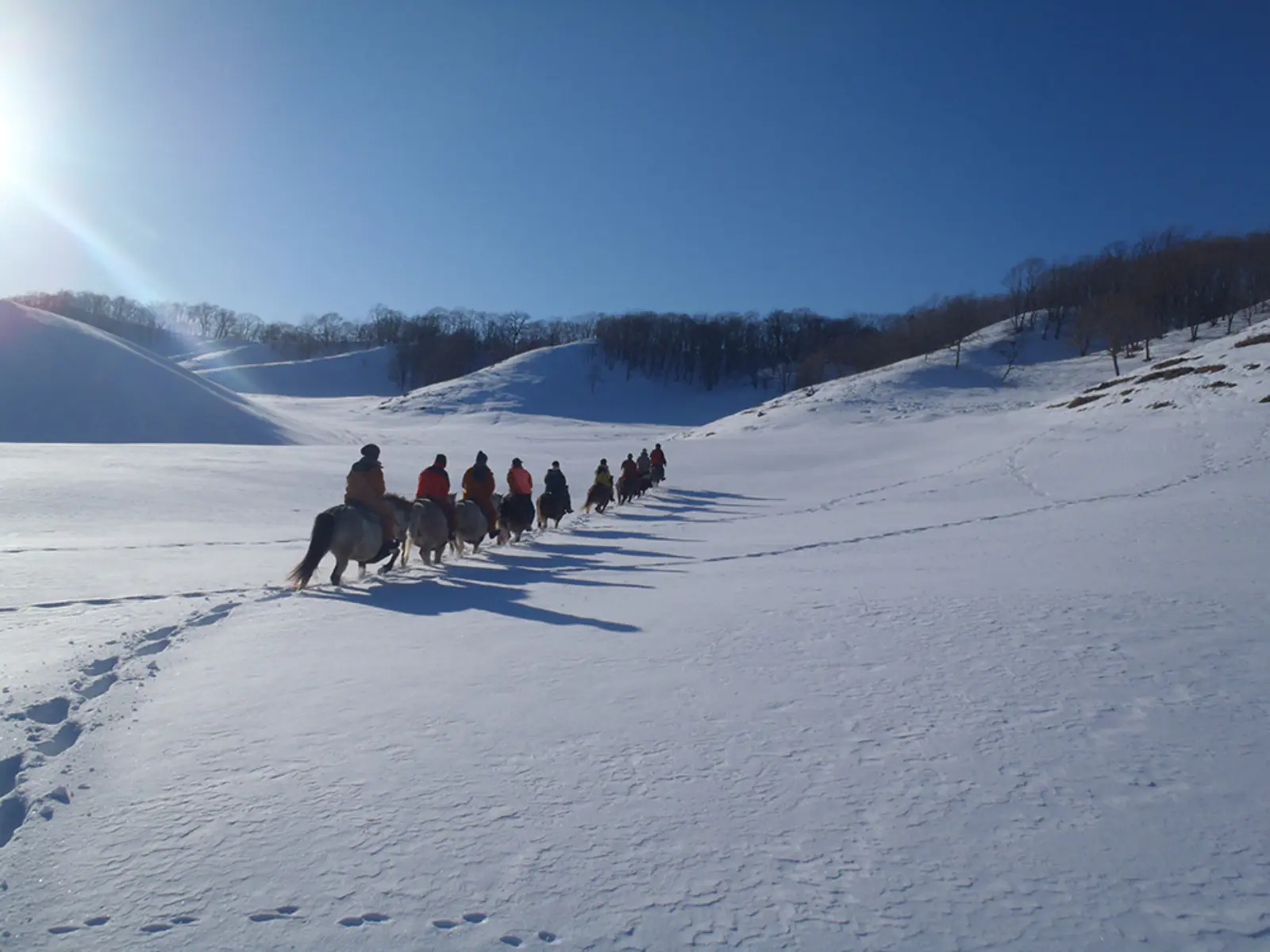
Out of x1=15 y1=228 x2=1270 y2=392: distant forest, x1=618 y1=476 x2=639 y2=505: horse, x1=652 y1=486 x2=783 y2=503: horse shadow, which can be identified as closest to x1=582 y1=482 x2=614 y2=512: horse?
x1=618 y1=476 x2=639 y2=505: horse

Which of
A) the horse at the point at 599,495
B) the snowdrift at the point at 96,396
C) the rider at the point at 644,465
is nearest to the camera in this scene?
the horse at the point at 599,495

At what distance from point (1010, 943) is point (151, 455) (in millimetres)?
31568

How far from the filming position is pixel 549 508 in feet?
59.1

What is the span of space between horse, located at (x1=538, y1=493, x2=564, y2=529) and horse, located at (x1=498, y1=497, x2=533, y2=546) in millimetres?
2011

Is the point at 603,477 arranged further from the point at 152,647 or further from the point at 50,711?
the point at 50,711

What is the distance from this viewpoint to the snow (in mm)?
2973

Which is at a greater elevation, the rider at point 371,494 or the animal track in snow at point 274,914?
the rider at point 371,494

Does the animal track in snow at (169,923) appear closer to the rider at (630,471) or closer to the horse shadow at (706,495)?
the rider at (630,471)

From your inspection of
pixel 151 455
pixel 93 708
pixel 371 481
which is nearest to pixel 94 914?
pixel 93 708

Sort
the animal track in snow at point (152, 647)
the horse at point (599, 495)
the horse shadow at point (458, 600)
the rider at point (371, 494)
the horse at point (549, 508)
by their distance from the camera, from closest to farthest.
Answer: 1. the animal track in snow at point (152, 647)
2. the horse shadow at point (458, 600)
3. the rider at point (371, 494)
4. the horse at point (549, 508)
5. the horse at point (599, 495)

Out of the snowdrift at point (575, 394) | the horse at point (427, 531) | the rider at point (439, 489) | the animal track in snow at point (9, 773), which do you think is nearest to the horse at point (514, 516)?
the rider at point (439, 489)

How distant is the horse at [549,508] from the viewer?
17859mm

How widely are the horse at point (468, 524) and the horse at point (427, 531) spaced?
0.63 metres

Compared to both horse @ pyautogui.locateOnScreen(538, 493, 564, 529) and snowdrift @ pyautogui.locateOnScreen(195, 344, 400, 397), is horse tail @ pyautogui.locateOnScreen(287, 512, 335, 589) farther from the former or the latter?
snowdrift @ pyautogui.locateOnScreen(195, 344, 400, 397)
